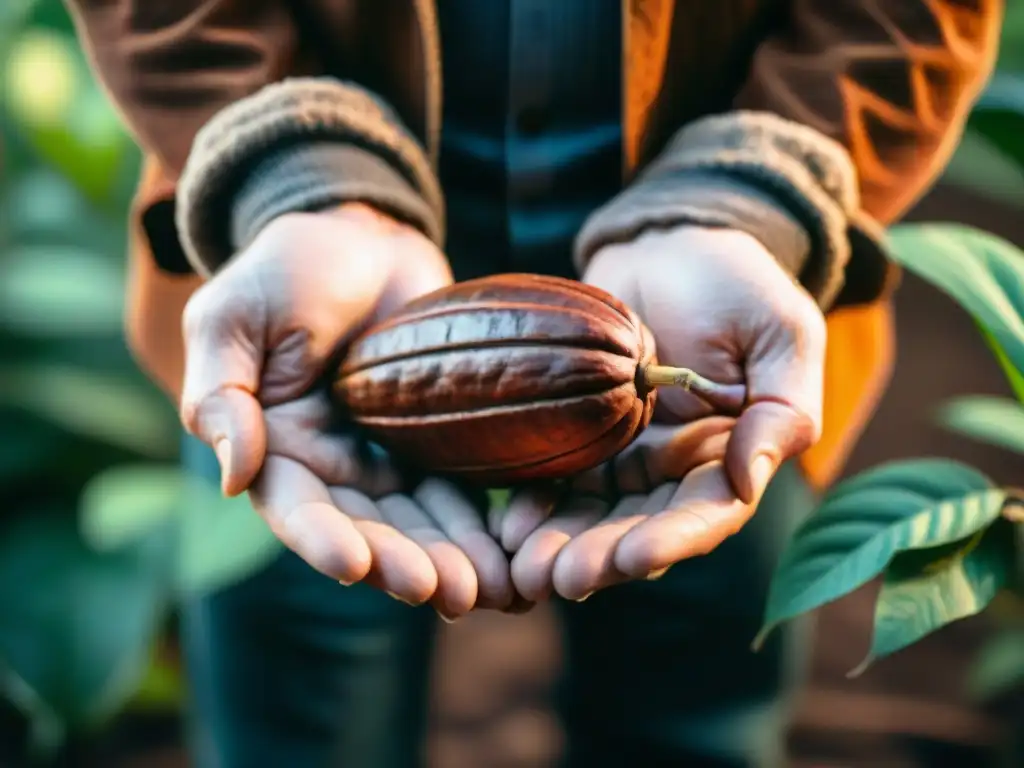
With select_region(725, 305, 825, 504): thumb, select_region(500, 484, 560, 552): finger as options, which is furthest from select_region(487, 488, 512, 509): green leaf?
select_region(725, 305, 825, 504): thumb

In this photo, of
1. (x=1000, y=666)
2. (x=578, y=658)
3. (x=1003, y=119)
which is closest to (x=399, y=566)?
(x=578, y=658)

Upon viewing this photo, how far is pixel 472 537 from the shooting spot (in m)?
0.52

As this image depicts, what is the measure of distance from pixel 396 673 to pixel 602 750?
0.17 meters

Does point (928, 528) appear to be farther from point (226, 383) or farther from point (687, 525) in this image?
point (226, 383)

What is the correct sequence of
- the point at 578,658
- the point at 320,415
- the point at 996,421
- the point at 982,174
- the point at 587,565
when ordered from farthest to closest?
1. the point at 982,174
2. the point at 578,658
3. the point at 996,421
4. the point at 320,415
5. the point at 587,565

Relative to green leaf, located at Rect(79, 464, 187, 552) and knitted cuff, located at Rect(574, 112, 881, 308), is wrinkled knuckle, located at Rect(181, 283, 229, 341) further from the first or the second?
green leaf, located at Rect(79, 464, 187, 552)

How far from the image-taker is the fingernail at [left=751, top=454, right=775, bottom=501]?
0.51 meters

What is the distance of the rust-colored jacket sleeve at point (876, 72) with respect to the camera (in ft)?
2.19

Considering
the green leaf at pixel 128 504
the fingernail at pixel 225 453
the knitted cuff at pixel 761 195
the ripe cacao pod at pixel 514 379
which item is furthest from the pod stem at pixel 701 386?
the green leaf at pixel 128 504

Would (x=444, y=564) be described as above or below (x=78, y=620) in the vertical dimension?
above

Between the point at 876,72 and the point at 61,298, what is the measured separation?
951 mm

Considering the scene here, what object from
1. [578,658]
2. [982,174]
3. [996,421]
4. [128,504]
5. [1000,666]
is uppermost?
[996,421]

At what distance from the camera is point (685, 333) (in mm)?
584

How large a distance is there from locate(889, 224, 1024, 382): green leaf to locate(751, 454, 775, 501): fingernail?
0.18 metres
